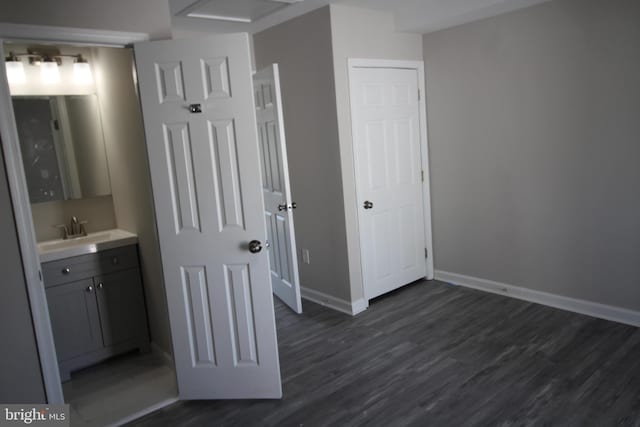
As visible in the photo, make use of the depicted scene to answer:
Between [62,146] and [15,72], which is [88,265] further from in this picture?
[15,72]

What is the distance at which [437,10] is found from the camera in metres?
3.73

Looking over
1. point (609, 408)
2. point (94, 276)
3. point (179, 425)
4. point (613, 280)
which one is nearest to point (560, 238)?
point (613, 280)

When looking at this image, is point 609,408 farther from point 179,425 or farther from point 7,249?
point 7,249

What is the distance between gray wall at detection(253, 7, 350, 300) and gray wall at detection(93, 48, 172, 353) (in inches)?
56.3

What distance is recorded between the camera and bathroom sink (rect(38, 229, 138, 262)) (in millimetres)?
3131

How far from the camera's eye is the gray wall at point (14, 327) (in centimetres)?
233

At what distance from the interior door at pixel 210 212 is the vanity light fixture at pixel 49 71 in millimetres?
1434

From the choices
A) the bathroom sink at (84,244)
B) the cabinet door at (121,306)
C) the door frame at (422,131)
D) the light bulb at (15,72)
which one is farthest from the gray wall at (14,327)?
the door frame at (422,131)

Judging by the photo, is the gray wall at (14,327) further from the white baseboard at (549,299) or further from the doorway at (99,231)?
the white baseboard at (549,299)

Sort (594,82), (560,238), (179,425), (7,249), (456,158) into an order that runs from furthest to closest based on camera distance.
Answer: (456,158) → (560,238) → (594,82) → (179,425) → (7,249)

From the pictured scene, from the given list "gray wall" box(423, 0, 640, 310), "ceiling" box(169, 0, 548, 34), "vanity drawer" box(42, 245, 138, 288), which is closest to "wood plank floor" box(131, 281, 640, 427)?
"gray wall" box(423, 0, 640, 310)

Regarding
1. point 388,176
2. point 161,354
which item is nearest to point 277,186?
point 388,176

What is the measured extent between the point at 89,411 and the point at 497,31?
13.0ft

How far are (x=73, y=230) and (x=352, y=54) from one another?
101 inches
